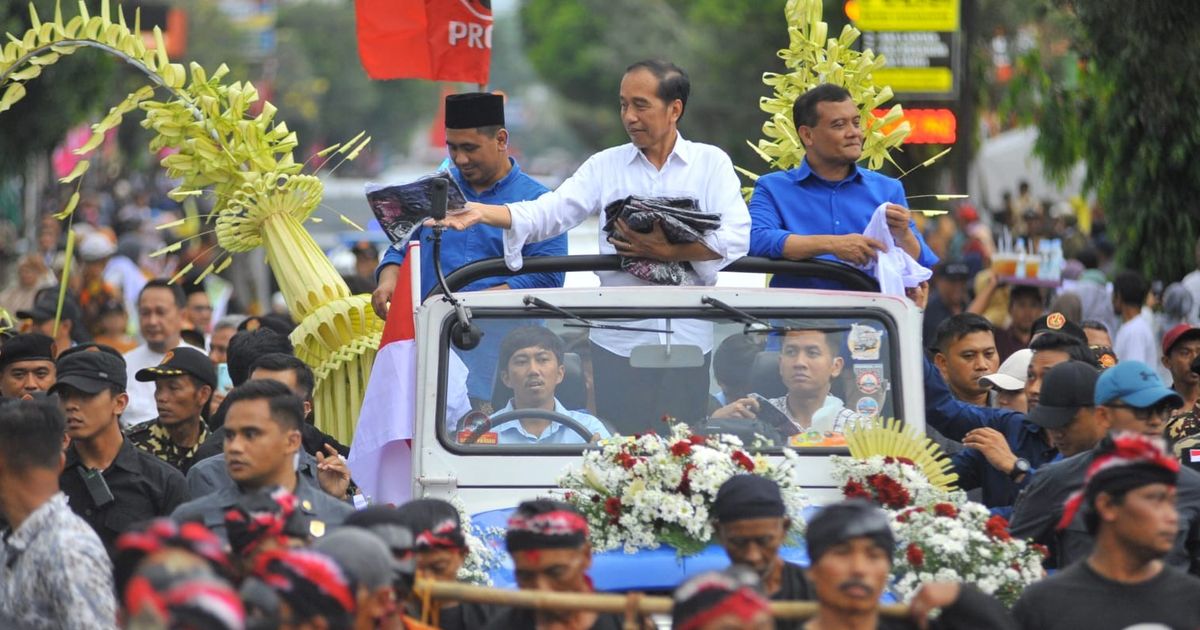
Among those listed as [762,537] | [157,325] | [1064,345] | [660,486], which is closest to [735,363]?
[660,486]

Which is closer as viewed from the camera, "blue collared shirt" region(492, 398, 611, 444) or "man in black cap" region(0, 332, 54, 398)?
"blue collared shirt" region(492, 398, 611, 444)

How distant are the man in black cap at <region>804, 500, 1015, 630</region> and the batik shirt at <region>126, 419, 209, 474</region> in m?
4.41

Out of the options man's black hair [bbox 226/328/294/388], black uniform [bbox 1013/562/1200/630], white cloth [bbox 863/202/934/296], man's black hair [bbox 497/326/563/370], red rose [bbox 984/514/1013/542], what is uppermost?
white cloth [bbox 863/202/934/296]

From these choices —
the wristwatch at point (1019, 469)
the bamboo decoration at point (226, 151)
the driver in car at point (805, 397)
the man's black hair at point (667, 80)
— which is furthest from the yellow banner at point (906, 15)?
the driver in car at point (805, 397)

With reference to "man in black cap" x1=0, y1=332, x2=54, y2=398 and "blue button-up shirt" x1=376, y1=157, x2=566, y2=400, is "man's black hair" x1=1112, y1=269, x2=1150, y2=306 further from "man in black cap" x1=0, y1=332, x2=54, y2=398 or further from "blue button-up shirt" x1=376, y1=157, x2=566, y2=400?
"man in black cap" x1=0, y1=332, x2=54, y2=398

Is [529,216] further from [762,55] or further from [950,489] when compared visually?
[762,55]

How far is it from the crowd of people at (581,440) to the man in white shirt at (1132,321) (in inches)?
72.2

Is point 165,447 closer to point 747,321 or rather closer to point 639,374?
point 639,374

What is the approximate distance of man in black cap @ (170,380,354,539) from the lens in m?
6.29

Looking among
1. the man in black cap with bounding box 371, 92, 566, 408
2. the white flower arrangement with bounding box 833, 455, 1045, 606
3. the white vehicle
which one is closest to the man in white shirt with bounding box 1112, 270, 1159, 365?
the man in black cap with bounding box 371, 92, 566, 408

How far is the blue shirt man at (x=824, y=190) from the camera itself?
311 inches

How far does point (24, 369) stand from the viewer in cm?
941

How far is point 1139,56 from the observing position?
1288cm

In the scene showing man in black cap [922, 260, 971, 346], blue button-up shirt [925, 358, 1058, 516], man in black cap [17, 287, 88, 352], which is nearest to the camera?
blue button-up shirt [925, 358, 1058, 516]
